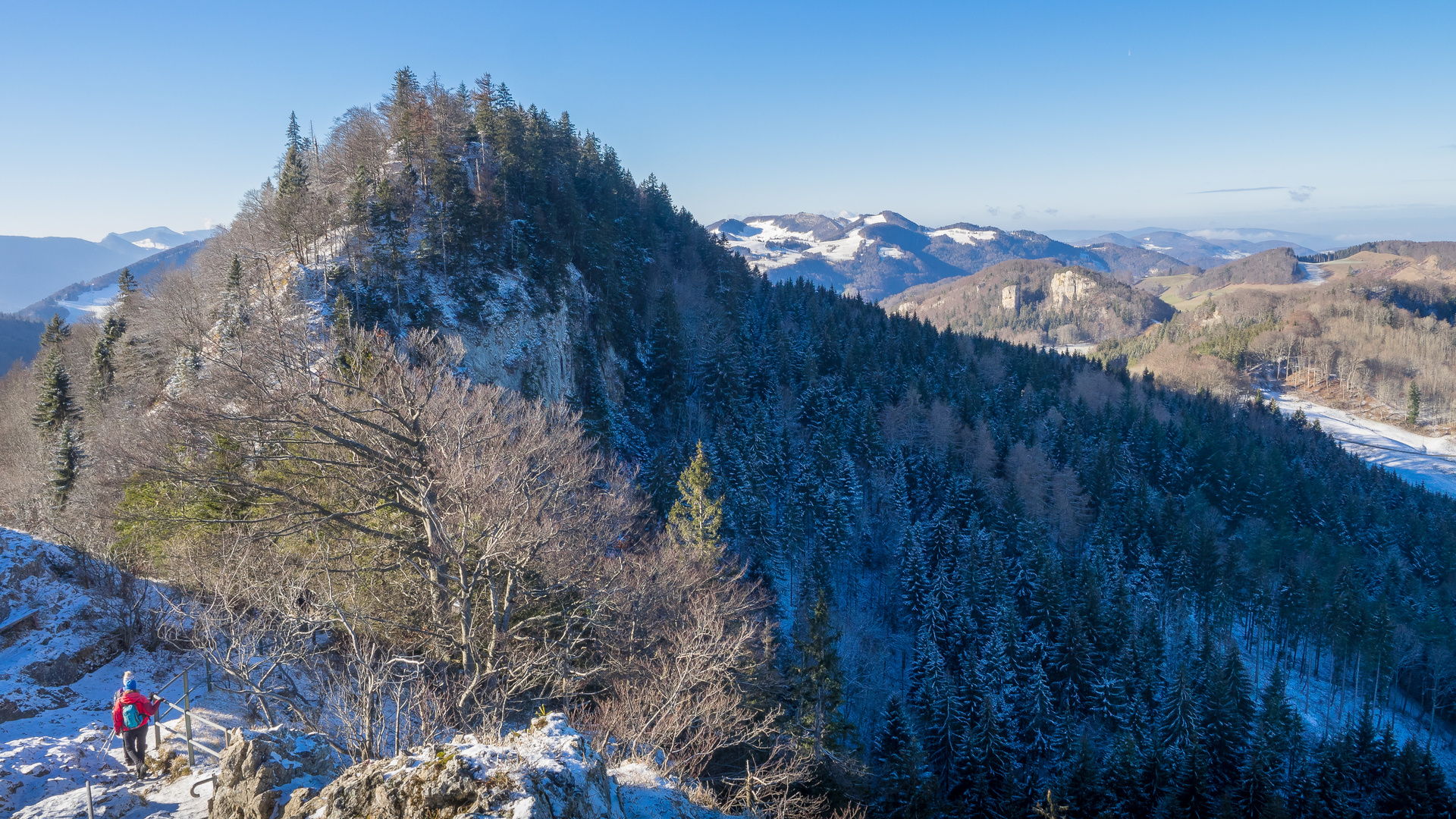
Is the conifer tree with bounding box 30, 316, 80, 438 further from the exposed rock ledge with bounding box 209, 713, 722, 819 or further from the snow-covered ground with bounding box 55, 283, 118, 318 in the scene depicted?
the snow-covered ground with bounding box 55, 283, 118, 318

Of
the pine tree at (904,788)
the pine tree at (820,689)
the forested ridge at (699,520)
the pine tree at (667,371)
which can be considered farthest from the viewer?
the pine tree at (667,371)

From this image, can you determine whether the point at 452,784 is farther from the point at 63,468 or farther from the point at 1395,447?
the point at 1395,447

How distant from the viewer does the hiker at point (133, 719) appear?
10234mm

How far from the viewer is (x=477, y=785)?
724 centimetres

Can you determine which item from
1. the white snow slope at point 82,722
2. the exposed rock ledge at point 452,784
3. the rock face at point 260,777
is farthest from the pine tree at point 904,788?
the rock face at point 260,777

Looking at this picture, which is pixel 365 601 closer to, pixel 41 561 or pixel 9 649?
pixel 9 649

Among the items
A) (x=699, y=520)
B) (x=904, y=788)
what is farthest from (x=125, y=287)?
(x=904, y=788)

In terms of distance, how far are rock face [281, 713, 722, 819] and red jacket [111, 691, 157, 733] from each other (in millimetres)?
4130

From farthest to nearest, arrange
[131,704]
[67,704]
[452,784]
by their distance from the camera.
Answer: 1. [67,704]
2. [131,704]
3. [452,784]

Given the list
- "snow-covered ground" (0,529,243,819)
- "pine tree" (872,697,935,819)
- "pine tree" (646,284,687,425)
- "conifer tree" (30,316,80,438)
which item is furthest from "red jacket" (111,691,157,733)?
"pine tree" (646,284,687,425)

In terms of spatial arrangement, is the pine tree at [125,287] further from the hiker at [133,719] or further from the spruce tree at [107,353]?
the hiker at [133,719]

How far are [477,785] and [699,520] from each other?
21.6 metres

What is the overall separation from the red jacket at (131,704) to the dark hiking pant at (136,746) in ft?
0.37

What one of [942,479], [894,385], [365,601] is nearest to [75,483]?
[365,601]
